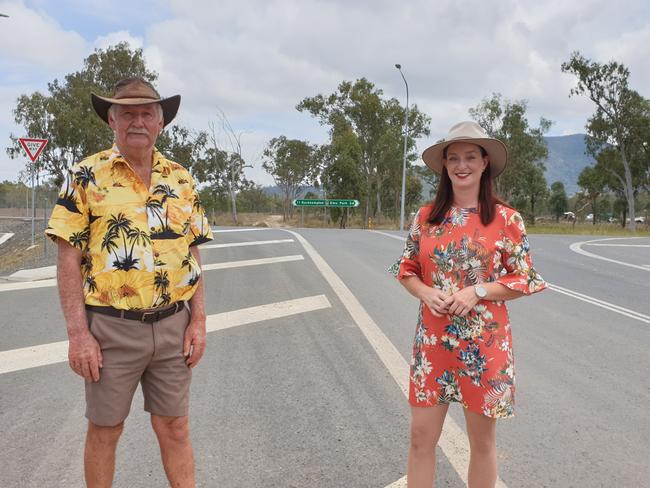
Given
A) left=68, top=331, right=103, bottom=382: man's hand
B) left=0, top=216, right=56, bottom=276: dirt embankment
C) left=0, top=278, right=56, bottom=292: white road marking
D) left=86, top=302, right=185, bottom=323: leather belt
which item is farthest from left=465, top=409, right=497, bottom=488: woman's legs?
left=0, top=216, right=56, bottom=276: dirt embankment

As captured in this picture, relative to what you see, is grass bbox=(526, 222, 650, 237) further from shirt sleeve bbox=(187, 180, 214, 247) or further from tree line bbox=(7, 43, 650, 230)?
shirt sleeve bbox=(187, 180, 214, 247)

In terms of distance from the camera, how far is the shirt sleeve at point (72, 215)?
6.67ft

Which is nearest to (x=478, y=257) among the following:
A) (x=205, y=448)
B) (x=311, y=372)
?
(x=205, y=448)

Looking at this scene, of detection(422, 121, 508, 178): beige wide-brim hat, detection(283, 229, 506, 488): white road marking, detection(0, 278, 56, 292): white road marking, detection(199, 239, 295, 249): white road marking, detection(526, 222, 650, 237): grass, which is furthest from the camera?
detection(526, 222, 650, 237): grass

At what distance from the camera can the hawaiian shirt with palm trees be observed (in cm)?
208

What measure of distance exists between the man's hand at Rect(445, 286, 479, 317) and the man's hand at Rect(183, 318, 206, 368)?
1.10 meters

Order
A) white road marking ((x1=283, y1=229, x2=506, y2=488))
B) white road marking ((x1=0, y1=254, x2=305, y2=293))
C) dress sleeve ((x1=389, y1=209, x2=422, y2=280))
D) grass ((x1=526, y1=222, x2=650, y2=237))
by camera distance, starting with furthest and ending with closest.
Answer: grass ((x1=526, y1=222, x2=650, y2=237)), white road marking ((x1=0, y1=254, x2=305, y2=293)), white road marking ((x1=283, y1=229, x2=506, y2=488)), dress sleeve ((x1=389, y1=209, x2=422, y2=280))

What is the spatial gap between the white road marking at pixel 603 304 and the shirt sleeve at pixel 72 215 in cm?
682

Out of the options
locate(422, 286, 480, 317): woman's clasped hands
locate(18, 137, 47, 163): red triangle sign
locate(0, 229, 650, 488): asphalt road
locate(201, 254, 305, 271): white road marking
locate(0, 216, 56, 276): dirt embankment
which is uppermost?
locate(18, 137, 47, 163): red triangle sign

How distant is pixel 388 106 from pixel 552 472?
4396 centimetres

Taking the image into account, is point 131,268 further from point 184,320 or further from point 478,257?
point 478,257

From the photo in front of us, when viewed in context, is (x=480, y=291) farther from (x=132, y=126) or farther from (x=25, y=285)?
(x=25, y=285)

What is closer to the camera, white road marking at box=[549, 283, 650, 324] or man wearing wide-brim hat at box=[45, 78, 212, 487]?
man wearing wide-brim hat at box=[45, 78, 212, 487]

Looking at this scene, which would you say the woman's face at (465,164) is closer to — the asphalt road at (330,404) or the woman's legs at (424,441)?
the woman's legs at (424,441)
